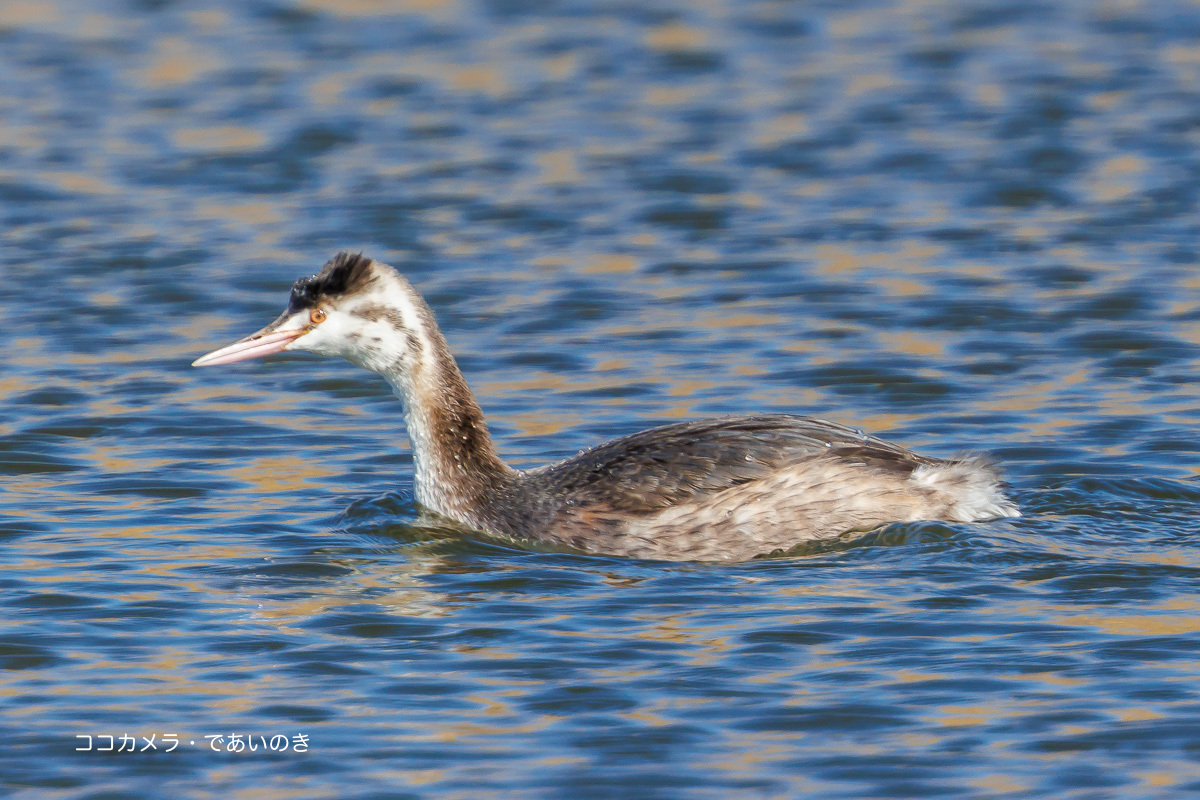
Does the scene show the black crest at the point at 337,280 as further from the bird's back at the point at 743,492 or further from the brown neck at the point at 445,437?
the bird's back at the point at 743,492

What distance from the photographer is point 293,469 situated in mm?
11164

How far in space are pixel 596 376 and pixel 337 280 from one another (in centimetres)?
288

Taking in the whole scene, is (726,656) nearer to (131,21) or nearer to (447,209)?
(447,209)

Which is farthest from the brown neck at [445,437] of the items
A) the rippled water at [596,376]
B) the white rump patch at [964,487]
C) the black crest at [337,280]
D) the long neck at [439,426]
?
the white rump patch at [964,487]

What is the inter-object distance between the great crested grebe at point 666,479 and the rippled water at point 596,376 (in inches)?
7.2

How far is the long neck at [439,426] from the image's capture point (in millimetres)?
10367

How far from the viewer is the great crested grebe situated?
971 cm

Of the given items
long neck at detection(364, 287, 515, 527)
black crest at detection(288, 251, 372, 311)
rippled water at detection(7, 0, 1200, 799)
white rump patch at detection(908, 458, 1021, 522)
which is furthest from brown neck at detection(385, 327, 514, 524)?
white rump patch at detection(908, 458, 1021, 522)

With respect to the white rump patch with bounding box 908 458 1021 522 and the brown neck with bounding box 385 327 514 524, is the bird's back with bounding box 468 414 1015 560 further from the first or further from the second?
the brown neck with bounding box 385 327 514 524

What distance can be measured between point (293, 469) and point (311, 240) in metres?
4.73

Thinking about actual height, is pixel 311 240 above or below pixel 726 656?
above

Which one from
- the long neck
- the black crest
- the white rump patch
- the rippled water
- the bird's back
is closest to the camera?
the rippled water

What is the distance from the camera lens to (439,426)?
34.4 feet

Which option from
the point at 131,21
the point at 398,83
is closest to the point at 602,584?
the point at 398,83
